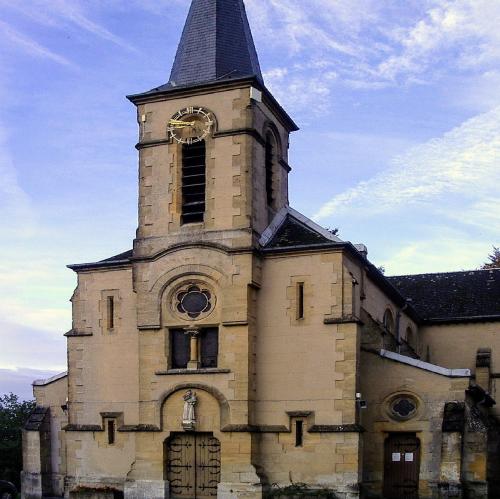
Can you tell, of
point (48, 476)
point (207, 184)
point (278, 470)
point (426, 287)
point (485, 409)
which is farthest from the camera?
point (426, 287)

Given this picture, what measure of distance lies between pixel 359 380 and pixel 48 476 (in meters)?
13.1

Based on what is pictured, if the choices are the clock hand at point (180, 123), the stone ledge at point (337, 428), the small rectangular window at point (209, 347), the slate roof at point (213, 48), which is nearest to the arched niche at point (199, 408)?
the small rectangular window at point (209, 347)

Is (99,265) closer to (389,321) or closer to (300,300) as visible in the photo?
(300,300)

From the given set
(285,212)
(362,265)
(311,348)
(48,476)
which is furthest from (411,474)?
(48,476)

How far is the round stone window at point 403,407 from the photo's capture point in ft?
98.3

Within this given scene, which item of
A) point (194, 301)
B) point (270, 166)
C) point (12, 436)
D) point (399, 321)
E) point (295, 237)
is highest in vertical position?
point (270, 166)

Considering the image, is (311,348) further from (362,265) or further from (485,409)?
(485,409)

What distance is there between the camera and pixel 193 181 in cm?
3184

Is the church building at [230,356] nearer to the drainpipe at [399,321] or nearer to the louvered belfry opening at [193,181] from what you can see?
the louvered belfry opening at [193,181]

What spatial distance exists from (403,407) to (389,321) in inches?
325

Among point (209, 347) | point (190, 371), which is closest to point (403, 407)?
point (209, 347)

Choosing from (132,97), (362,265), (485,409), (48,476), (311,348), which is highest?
(132,97)

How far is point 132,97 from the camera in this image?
108 feet

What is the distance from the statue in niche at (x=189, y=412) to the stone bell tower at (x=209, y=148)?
553 cm
